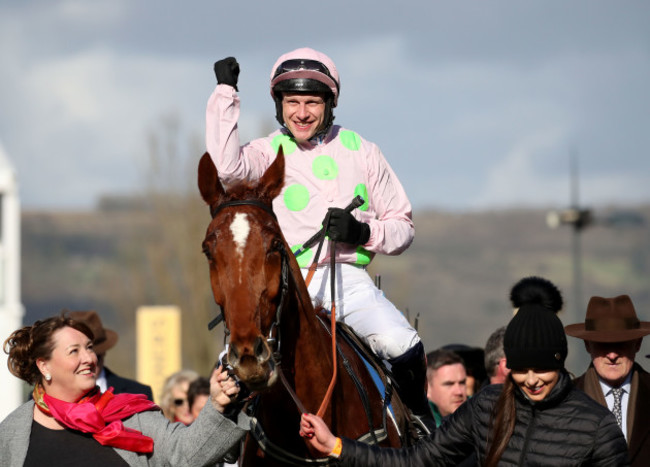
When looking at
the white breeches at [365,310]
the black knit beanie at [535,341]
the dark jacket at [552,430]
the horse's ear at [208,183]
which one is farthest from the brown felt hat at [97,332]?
the black knit beanie at [535,341]

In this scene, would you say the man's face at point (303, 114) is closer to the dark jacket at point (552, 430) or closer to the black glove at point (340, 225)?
the black glove at point (340, 225)

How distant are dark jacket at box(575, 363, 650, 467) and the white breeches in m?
1.01

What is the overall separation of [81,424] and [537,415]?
190cm

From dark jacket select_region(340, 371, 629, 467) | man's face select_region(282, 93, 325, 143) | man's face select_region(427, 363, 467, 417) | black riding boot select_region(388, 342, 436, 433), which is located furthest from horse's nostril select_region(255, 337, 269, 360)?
man's face select_region(427, 363, 467, 417)

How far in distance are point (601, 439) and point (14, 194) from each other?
18462mm

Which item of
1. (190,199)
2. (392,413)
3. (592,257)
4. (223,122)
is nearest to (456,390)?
(392,413)

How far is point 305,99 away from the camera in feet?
18.2

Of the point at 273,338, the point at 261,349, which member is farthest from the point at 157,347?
the point at 261,349

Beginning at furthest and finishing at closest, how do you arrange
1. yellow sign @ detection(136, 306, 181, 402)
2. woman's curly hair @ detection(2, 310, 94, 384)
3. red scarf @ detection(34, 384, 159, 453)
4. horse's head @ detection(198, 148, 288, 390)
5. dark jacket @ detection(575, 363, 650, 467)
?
yellow sign @ detection(136, 306, 181, 402) → dark jacket @ detection(575, 363, 650, 467) → woman's curly hair @ detection(2, 310, 94, 384) → red scarf @ detection(34, 384, 159, 453) → horse's head @ detection(198, 148, 288, 390)

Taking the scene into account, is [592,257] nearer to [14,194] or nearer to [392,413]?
[14,194]

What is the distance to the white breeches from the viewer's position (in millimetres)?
5352

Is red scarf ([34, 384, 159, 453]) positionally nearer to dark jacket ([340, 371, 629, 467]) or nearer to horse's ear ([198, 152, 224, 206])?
horse's ear ([198, 152, 224, 206])

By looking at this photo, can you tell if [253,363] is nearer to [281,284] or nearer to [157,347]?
[281,284]

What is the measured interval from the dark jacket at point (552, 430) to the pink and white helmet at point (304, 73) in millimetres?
1972
